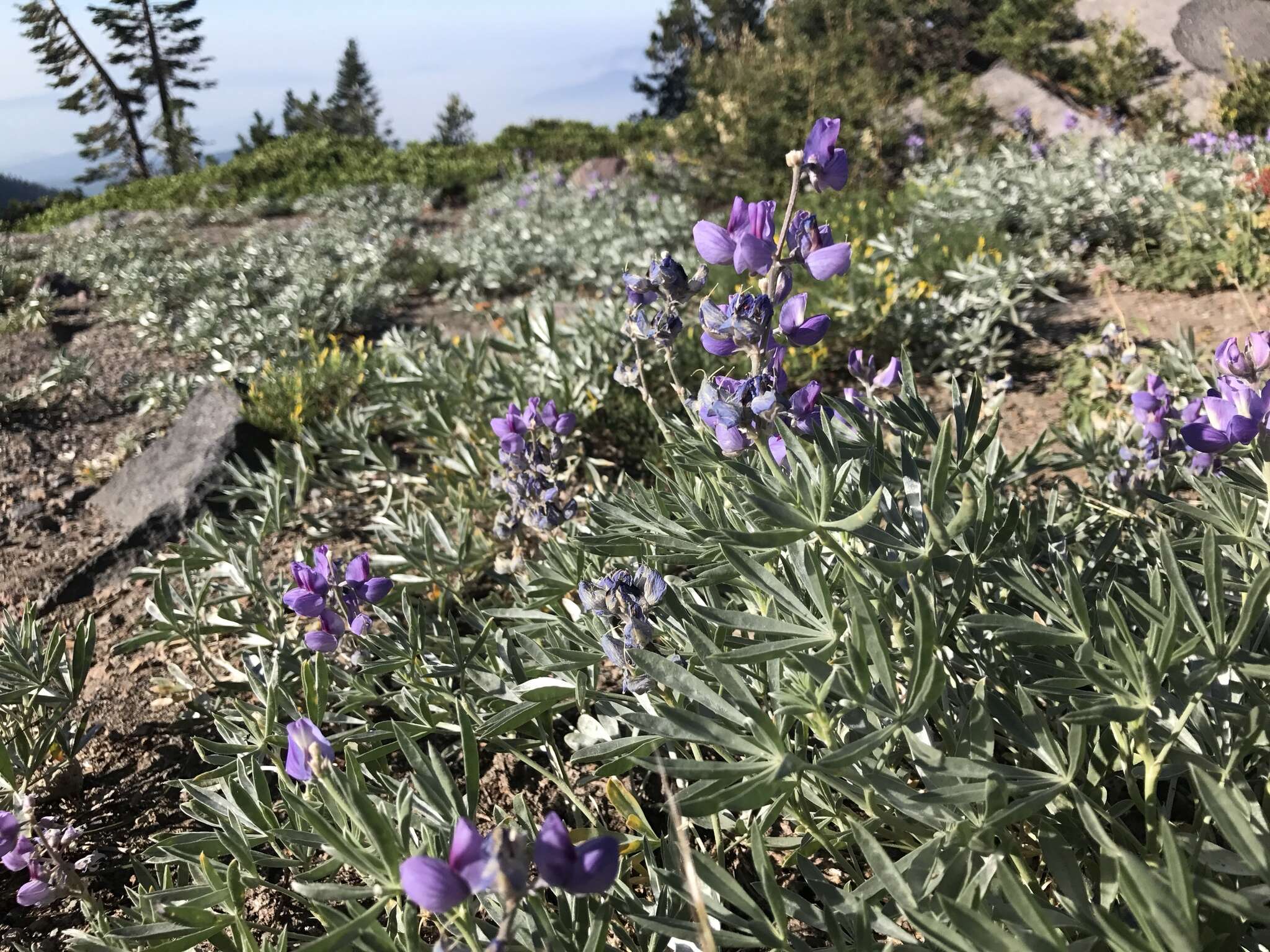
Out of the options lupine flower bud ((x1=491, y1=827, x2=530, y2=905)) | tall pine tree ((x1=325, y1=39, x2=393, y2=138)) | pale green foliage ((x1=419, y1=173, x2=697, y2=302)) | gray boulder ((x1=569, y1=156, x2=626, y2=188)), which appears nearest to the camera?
lupine flower bud ((x1=491, y1=827, x2=530, y2=905))

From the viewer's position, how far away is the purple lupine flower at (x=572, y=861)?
0.86 meters

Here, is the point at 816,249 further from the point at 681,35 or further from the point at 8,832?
the point at 681,35

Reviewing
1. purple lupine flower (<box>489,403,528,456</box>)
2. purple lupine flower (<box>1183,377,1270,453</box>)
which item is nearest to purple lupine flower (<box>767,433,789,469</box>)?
purple lupine flower (<box>1183,377,1270,453</box>)

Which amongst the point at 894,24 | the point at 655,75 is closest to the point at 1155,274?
the point at 894,24

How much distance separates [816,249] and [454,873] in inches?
49.3

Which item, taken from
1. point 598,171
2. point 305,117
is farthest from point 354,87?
point 598,171

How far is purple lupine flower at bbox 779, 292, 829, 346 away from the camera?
1620mm

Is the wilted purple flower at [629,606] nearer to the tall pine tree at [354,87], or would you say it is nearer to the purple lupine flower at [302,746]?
the purple lupine flower at [302,746]

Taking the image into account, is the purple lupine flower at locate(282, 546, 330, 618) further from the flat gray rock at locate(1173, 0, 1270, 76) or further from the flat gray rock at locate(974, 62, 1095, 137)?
the flat gray rock at locate(1173, 0, 1270, 76)

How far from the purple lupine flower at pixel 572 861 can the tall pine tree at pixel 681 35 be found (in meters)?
27.2

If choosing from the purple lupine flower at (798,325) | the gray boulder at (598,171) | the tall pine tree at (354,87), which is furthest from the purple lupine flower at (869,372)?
the tall pine tree at (354,87)

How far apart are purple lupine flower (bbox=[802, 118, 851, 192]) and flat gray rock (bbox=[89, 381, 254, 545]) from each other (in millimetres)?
3061

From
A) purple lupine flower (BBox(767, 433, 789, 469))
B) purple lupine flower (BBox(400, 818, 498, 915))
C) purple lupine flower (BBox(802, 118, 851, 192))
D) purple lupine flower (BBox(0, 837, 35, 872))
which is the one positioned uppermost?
purple lupine flower (BBox(802, 118, 851, 192))

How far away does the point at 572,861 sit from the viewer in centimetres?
87
